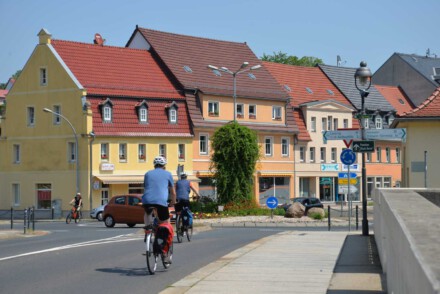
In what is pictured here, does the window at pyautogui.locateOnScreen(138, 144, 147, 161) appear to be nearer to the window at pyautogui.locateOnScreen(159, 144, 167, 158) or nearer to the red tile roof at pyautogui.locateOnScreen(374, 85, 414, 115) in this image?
the window at pyautogui.locateOnScreen(159, 144, 167, 158)

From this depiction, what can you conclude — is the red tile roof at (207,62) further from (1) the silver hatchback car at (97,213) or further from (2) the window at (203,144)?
(1) the silver hatchback car at (97,213)

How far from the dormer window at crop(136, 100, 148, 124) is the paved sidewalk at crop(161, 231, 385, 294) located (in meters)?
49.7

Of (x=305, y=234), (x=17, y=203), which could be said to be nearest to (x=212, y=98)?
(x=17, y=203)

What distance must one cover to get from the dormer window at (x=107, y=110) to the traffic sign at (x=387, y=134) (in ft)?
147

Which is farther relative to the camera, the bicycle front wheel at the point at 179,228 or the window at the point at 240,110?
the window at the point at 240,110

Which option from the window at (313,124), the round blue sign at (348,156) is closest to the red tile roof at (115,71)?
the window at (313,124)

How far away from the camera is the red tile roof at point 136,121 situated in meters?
65.8

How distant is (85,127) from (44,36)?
853 centimetres

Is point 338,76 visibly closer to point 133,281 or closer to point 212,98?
point 212,98

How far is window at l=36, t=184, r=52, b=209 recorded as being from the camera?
66875mm

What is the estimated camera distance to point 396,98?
93500mm

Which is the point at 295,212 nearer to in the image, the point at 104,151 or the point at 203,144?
the point at 104,151

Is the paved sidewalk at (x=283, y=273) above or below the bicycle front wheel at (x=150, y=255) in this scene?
below

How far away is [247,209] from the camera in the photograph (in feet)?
161
